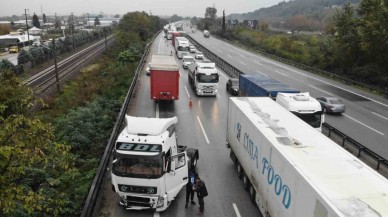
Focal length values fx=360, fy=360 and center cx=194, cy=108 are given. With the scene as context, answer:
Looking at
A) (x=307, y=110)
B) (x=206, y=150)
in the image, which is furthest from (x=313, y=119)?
(x=206, y=150)

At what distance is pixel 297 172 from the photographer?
9672 mm

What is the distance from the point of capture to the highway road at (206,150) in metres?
14.5

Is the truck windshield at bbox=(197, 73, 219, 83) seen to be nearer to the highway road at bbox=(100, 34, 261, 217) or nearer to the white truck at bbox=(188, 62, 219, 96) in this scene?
the white truck at bbox=(188, 62, 219, 96)

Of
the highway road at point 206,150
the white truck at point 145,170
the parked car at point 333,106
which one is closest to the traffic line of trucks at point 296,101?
the highway road at point 206,150

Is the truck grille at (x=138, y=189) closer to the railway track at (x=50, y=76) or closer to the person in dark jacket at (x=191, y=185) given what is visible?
the person in dark jacket at (x=191, y=185)

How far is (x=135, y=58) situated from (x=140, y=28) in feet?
164

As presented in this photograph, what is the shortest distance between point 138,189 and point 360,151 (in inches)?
489

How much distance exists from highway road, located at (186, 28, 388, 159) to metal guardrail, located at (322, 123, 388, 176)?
5.94ft

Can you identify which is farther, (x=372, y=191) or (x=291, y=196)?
(x=291, y=196)

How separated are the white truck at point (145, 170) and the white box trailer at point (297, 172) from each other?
3.22 meters

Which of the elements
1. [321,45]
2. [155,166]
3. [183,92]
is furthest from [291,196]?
[321,45]

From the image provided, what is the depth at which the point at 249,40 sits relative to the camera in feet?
369

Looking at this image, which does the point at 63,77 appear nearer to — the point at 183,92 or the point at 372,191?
the point at 183,92

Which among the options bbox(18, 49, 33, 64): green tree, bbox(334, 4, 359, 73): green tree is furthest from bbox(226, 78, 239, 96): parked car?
bbox(18, 49, 33, 64): green tree
